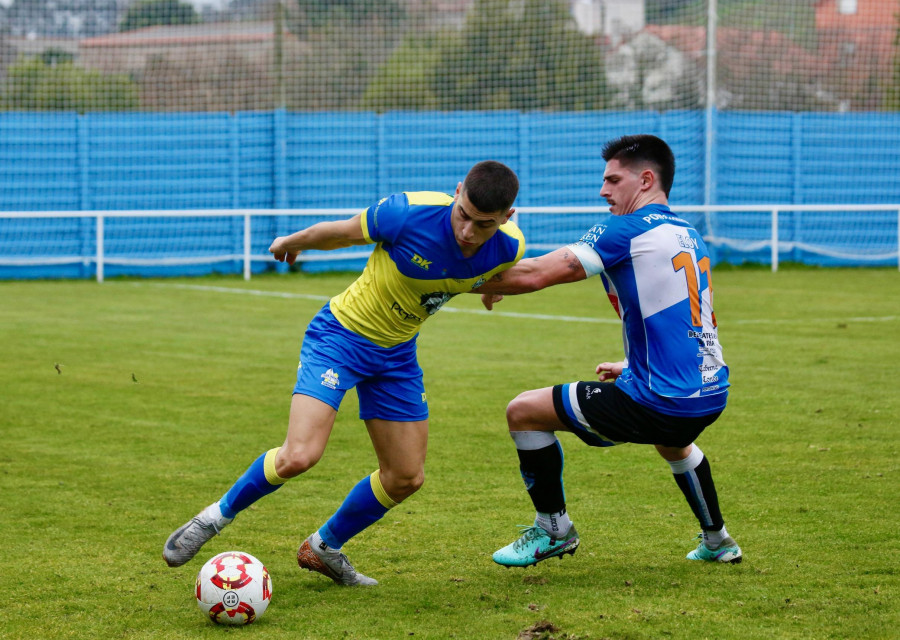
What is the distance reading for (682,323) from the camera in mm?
4508

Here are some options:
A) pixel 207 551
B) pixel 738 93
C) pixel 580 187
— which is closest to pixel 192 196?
pixel 580 187

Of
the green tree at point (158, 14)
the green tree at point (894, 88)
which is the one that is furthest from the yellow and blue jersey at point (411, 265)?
the green tree at point (894, 88)

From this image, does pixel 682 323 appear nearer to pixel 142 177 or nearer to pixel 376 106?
pixel 142 177

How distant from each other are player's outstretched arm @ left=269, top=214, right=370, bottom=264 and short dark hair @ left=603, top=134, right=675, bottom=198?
3.78 feet

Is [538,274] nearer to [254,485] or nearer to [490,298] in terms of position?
[490,298]

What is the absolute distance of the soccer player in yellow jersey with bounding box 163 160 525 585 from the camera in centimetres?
445

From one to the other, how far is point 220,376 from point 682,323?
6062 millimetres

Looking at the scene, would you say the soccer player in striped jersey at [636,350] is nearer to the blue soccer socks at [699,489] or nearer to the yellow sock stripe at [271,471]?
the blue soccer socks at [699,489]

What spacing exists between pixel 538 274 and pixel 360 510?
1.25 metres

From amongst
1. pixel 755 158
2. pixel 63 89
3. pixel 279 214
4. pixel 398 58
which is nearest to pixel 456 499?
pixel 279 214

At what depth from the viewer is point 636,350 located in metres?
4.58

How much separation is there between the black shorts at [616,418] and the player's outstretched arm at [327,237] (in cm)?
107

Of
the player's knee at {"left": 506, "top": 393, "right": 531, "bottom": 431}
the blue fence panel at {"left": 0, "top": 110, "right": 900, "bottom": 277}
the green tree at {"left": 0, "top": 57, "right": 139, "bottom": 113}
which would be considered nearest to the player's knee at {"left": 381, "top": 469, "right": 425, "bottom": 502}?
the player's knee at {"left": 506, "top": 393, "right": 531, "bottom": 431}

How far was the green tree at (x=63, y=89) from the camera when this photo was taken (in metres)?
21.5
